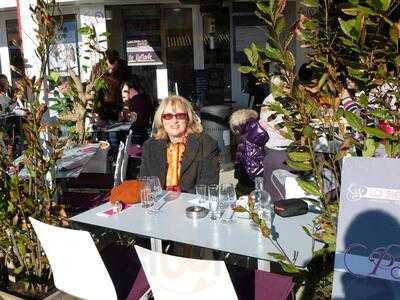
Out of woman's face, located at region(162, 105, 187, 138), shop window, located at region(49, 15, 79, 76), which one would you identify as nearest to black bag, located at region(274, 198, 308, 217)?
woman's face, located at region(162, 105, 187, 138)

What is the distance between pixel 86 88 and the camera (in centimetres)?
590

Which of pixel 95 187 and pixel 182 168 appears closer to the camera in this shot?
pixel 182 168

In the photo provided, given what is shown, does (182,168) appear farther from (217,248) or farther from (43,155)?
(217,248)

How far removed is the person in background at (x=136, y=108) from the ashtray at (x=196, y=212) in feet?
11.5

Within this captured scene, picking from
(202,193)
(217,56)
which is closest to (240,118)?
(202,193)

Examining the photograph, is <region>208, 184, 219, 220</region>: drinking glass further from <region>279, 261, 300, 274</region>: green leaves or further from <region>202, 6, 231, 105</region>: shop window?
<region>202, 6, 231, 105</region>: shop window

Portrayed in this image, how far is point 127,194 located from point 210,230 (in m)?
0.70

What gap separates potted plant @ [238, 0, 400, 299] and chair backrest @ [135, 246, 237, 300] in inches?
9.2

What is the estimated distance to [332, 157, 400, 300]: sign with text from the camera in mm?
1625

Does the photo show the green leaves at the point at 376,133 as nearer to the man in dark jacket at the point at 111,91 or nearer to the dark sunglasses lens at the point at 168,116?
the dark sunglasses lens at the point at 168,116

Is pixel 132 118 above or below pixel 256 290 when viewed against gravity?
above

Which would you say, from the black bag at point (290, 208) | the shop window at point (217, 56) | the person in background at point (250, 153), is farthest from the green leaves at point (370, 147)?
the shop window at point (217, 56)

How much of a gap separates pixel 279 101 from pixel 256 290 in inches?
36.2

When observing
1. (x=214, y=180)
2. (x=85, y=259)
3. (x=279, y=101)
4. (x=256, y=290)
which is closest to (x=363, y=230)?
(x=279, y=101)
